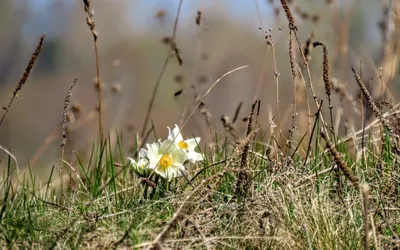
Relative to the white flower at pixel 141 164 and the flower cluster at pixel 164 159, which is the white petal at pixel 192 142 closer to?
the flower cluster at pixel 164 159

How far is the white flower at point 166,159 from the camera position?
2086mm

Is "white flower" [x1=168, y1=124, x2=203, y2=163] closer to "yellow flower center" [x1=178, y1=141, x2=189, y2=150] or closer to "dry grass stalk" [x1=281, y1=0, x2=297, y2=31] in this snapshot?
"yellow flower center" [x1=178, y1=141, x2=189, y2=150]

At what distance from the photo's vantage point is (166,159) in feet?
6.86

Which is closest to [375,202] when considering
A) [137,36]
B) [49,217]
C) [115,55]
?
[49,217]

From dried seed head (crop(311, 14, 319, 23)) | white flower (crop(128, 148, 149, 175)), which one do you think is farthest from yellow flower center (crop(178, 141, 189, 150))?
dried seed head (crop(311, 14, 319, 23))

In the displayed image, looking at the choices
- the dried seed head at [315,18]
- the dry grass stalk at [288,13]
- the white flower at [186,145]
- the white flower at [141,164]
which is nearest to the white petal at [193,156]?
the white flower at [186,145]

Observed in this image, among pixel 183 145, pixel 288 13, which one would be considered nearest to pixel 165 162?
pixel 183 145

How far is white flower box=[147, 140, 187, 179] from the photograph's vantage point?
6.84 ft

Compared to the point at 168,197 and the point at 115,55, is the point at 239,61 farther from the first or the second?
the point at 168,197

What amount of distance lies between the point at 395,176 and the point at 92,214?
0.96m

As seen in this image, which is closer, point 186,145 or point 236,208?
point 236,208

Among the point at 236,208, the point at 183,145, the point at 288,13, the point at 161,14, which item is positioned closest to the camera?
the point at 236,208

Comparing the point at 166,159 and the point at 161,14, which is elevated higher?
the point at 161,14

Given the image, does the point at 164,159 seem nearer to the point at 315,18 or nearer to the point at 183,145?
the point at 183,145
